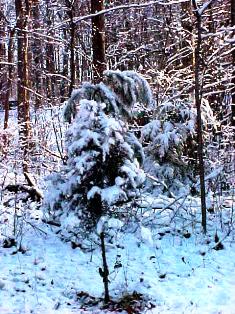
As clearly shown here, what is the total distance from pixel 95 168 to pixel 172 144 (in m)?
4.08

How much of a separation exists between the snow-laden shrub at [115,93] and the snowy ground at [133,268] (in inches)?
65.2

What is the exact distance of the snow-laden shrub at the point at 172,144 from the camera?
9.60 meters

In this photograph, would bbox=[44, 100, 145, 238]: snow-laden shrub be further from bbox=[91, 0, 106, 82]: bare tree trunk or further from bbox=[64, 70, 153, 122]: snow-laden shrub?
bbox=[91, 0, 106, 82]: bare tree trunk

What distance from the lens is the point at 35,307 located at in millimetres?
5730

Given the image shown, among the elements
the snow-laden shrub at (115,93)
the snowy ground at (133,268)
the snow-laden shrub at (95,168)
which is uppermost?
the snow-laden shrub at (115,93)

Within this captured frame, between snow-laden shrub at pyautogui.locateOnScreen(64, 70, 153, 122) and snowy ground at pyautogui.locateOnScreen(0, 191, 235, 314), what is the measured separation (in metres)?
1.66

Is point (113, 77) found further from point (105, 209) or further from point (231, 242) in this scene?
point (231, 242)

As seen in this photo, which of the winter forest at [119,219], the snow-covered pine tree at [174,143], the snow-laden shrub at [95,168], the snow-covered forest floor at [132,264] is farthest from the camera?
the snow-covered pine tree at [174,143]

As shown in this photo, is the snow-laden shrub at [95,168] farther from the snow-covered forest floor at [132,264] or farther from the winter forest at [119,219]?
the snow-covered forest floor at [132,264]

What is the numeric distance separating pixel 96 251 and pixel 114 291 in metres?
1.24

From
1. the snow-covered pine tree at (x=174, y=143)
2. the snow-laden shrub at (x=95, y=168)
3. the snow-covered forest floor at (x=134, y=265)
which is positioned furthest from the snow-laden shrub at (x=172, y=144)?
the snow-laden shrub at (x=95, y=168)

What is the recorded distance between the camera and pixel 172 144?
964cm

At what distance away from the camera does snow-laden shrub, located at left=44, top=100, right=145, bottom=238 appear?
5.71 m

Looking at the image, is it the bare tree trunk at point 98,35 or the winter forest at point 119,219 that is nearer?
the winter forest at point 119,219
